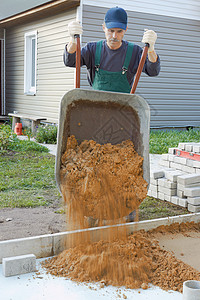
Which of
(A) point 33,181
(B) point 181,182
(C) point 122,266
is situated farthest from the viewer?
(A) point 33,181

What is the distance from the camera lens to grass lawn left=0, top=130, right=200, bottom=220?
16.1ft

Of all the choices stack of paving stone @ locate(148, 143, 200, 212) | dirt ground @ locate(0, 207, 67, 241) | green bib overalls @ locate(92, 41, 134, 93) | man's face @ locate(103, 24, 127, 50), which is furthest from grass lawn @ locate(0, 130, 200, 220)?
man's face @ locate(103, 24, 127, 50)

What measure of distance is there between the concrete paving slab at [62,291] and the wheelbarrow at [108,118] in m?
1.19

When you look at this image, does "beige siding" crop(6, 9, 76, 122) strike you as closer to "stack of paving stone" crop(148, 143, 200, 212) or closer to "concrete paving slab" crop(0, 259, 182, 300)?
"stack of paving stone" crop(148, 143, 200, 212)

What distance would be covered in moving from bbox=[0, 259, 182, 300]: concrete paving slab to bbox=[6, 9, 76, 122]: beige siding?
7.55m

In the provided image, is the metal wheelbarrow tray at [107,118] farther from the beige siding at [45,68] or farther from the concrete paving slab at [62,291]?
the beige siding at [45,68]

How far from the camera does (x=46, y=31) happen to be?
11.3 meters

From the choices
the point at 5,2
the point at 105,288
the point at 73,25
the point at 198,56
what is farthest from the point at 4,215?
the point at 198,56

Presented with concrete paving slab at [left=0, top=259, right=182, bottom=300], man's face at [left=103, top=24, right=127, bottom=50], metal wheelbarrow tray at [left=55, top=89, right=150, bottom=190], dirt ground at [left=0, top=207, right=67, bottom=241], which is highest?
man's face at [left=103, top=24, right=127, bottom=50]

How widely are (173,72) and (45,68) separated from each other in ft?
12.8

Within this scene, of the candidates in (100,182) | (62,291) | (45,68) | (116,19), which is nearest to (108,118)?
(100,182)

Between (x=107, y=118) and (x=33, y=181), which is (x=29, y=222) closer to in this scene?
(x=107, y=118)

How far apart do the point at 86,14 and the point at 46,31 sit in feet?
6.14

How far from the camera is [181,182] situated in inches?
195
